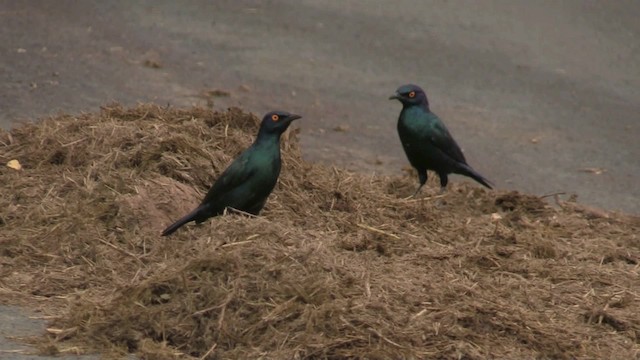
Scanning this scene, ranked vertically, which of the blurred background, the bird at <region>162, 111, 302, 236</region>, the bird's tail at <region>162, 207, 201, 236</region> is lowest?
the blurred background

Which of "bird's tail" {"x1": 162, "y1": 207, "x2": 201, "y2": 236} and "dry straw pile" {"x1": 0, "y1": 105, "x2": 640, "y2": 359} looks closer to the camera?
"dry straw pile" {"x1": 0, "y1": 105, "x2": 640, "y2": 359}

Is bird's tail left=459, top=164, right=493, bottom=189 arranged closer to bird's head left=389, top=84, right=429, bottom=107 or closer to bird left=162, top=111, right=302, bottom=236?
bird's head left=389, top=84, right=429, bottom=107

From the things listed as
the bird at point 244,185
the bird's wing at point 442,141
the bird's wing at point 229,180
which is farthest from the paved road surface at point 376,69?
the bird's wing at point 229,180

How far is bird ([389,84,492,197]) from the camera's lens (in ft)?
31.3

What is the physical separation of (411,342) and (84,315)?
1.52m

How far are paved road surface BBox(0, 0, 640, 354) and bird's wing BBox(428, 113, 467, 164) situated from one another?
31.6 inches

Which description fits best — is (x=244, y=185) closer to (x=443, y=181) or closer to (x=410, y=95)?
(x=410, y=95)

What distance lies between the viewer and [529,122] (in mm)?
11836

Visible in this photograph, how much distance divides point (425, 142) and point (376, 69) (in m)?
3.41

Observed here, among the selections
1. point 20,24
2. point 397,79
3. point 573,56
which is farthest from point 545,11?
point 20,24

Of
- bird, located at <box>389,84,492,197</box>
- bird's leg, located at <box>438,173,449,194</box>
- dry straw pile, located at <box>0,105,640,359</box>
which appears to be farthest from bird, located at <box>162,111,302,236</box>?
bird's leg, located at <box>438,173,449,194</box>

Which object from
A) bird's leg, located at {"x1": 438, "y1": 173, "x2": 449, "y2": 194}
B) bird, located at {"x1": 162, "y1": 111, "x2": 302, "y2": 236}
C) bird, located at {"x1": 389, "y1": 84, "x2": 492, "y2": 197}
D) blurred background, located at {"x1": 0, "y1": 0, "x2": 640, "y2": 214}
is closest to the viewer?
bird, located at {"x1": 162, "y1": 111, "x2": 302, "y2": 236}

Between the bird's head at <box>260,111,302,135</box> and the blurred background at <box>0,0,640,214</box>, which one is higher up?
the bird's head at <box>260,111,302,135</box>

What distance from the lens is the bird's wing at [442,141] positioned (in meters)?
9.55
